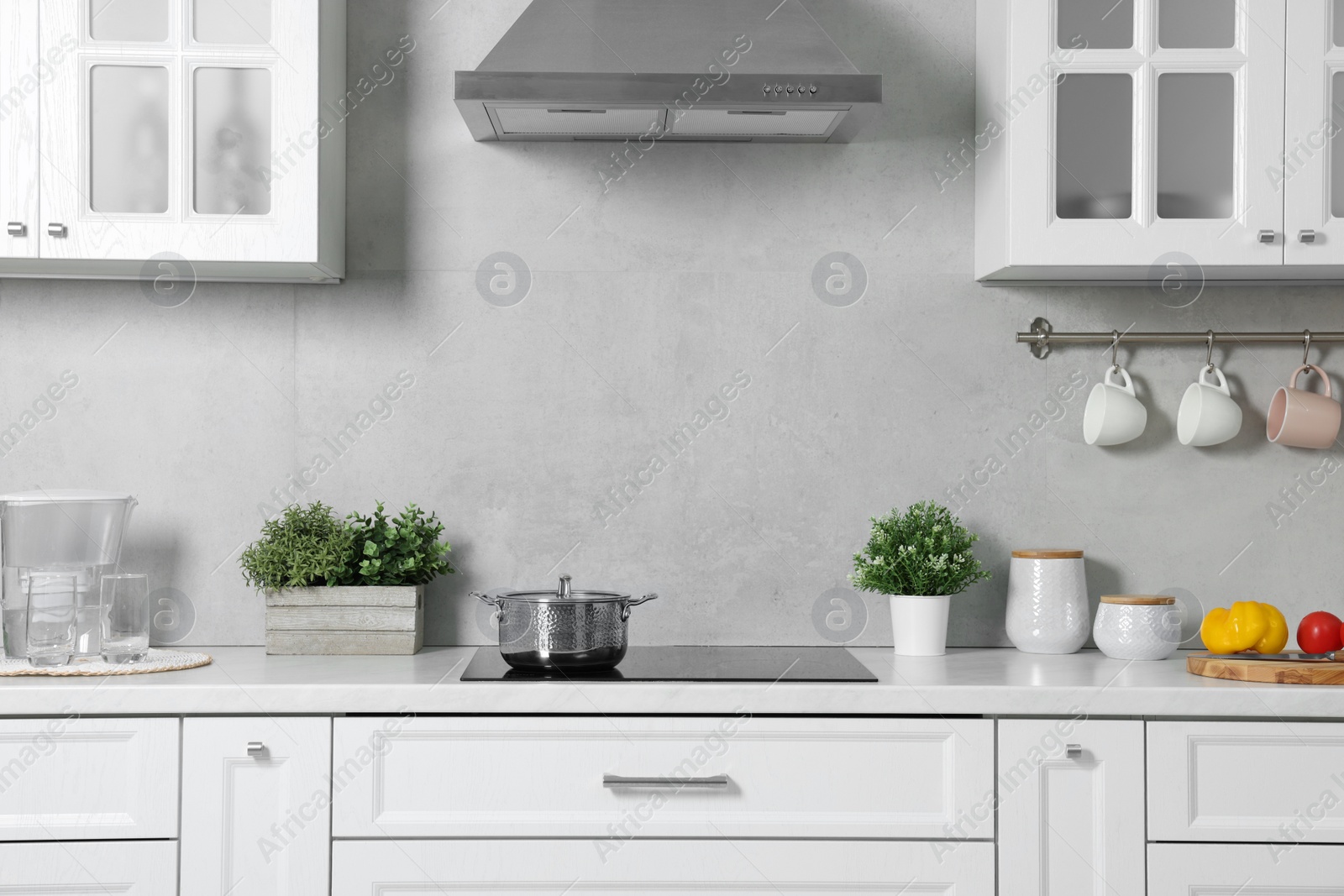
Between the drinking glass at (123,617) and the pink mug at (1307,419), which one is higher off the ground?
the pink mug at (1307,419)

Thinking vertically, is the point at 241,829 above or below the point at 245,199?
below

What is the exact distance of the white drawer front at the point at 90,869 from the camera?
5.11 feet

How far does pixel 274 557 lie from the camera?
190 cm

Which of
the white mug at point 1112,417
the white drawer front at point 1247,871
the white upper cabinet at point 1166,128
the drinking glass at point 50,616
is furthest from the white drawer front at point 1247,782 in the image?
the drinking glass at point 50,616

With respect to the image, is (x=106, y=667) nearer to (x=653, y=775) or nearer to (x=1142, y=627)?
(x=653, y=775)

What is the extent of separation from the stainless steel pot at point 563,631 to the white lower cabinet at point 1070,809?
636 mm

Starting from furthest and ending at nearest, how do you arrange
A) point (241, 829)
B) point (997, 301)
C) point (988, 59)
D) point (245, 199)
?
point (997, 301) → point (988, 59) → point (245, 199) → point (241, 829)

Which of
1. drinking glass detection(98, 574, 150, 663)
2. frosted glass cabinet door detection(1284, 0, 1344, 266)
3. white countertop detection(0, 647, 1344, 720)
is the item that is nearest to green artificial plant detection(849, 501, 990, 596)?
white countertop detection(0, 647, 1344, 720)

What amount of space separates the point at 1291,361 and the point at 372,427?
1891mm

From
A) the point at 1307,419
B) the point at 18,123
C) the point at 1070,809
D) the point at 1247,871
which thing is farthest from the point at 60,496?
the point at 1307,419

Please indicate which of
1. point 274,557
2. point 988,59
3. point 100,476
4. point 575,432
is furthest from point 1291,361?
point 100,476

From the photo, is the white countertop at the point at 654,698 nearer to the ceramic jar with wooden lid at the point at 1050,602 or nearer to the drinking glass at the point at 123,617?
the drinking glass at the point at 123,617

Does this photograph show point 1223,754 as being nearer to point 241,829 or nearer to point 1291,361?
point 1291,361

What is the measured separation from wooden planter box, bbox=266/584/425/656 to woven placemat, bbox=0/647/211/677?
0.14 m
